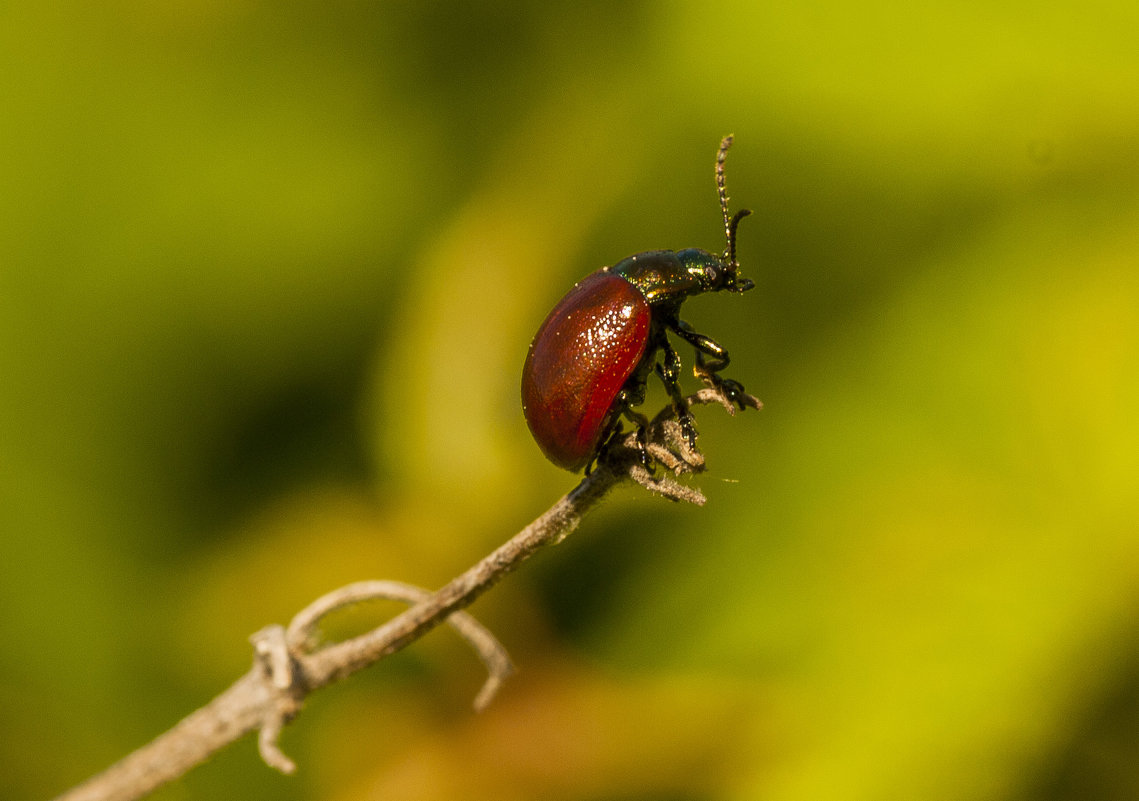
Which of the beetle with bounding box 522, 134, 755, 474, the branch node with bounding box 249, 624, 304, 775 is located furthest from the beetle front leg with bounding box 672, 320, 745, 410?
the branch node with bounding box 249, 624, 304, 775

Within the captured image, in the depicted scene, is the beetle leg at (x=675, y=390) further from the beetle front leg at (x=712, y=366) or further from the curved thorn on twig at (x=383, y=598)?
the curved thorn on twig at (x=383, y=598)

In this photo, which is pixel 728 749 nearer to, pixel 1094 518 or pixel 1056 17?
pixel 1094 518

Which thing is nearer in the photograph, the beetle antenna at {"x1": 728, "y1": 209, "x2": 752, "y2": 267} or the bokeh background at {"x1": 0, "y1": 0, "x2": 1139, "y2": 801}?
the beetle antenna at {"x1": 728, "y1": 209, "x2": 752, "y2": 267}

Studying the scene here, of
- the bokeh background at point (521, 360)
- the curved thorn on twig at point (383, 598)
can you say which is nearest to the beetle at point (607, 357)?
the curved thorn on twig at point (383, 598)

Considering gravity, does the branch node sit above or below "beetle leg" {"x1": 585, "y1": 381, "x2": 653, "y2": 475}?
below

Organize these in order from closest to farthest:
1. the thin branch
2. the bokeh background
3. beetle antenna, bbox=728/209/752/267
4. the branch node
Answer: the thin branch
the branch node
beetle antenna, bbox=728/209/752/267
the bokeh background

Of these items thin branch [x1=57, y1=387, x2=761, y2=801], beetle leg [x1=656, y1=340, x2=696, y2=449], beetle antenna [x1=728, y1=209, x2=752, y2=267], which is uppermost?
beetle antenna [x1=728, y1=209, x2=752, y2=267]

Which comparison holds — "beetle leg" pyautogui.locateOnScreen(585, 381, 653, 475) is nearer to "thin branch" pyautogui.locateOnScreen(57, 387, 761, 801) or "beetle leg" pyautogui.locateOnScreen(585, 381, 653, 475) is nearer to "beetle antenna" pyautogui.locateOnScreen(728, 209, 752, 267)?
"thin branch" pyautogui.locateOnScreen(57, 387, 761, 801)

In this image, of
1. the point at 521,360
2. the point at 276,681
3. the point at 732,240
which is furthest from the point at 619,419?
the point at 521,360

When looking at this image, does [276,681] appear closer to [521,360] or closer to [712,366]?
[712,366]

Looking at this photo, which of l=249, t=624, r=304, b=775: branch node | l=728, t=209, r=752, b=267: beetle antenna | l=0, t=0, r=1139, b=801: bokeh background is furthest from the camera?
l=0, t=0, r=1139, b=801: bokeh background
